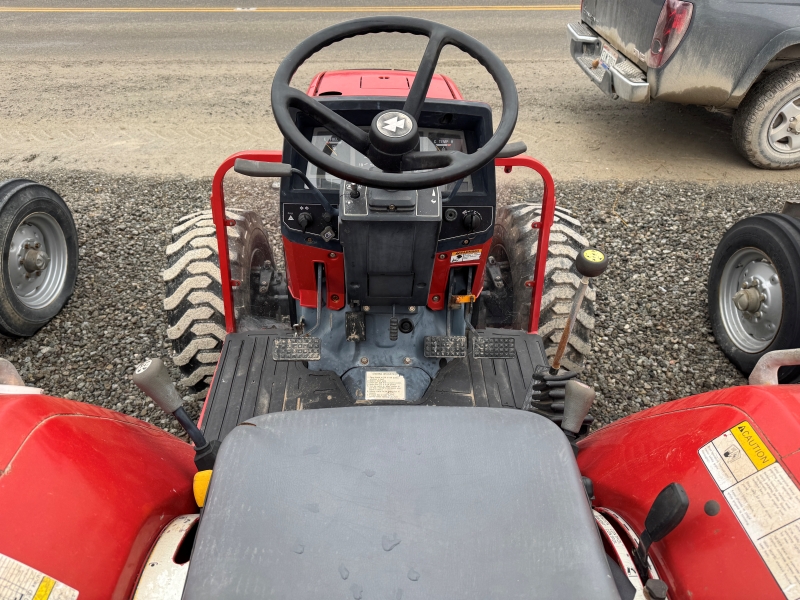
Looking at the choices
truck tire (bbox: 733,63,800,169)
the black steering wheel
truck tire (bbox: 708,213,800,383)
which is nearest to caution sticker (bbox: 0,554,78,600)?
the black steering wheel

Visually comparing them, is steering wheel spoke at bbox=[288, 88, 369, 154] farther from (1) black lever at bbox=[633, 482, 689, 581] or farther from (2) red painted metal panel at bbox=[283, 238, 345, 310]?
(1) black lever at bbox=[633, 482, 689, 581]

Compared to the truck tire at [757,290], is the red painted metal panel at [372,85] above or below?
above

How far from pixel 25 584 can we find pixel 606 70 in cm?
566

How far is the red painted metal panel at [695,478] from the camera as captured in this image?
1173mm

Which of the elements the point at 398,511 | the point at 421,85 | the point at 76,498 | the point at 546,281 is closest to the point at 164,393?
the point at 76,498

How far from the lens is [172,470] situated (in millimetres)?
1592

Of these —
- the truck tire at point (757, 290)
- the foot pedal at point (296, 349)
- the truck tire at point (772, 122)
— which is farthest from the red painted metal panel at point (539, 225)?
the truck tire at point (772, 122)

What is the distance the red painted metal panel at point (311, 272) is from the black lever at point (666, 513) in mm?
1565

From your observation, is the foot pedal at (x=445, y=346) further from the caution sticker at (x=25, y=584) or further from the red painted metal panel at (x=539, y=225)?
the caution sticker at (x=25, y=584)

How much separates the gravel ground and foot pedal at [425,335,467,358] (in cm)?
103

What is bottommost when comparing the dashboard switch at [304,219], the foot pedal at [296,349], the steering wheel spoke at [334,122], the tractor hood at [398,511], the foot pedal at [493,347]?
the foot pedal at [493,347]

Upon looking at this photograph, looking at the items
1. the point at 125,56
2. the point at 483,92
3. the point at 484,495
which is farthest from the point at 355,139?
the point at 125,56

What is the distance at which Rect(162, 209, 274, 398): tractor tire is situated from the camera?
283 cm

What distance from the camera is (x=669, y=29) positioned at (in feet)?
15.4
